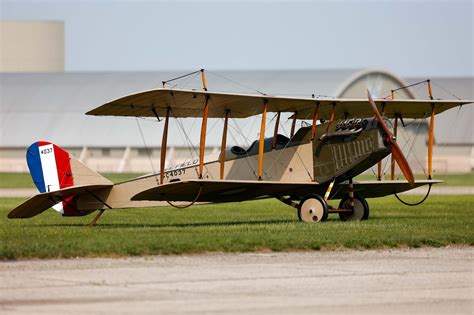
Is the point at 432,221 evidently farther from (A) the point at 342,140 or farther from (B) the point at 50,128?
(B) the point at 50,128

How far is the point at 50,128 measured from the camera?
77.8 meters

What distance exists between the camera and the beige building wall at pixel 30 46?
368 ft

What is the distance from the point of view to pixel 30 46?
373 ft

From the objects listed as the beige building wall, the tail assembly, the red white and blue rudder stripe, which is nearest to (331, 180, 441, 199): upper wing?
the tail assembly

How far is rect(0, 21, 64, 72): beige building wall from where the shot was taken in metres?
112

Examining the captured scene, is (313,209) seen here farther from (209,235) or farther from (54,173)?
(54,173)

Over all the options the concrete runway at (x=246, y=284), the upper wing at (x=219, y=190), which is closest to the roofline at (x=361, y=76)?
the upper wing at (x=219, y=190)

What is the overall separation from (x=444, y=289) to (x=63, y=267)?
524cm

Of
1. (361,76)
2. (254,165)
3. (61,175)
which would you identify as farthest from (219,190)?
(361,76)

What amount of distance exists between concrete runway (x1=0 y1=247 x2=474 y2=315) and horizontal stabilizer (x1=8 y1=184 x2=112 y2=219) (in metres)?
6.83

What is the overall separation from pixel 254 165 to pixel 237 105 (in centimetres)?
138

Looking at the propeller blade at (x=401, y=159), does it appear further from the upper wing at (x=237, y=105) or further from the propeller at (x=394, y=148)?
the upper wing at (x=237, y=105)

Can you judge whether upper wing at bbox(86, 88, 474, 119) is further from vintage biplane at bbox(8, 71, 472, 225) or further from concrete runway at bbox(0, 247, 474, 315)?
concrete runway at bbox(0, 247, 474, 315)

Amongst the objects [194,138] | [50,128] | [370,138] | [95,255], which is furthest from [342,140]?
[50,128]
